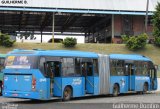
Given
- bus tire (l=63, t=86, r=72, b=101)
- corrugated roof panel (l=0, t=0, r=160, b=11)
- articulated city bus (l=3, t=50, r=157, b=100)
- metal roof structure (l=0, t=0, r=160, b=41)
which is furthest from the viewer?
corrugated roof panel (l=0, t=0, r=160, b=11)

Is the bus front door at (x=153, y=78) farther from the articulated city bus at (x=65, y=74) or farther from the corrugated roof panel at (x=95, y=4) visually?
the corrugated roof panel at (x=95, y=4)

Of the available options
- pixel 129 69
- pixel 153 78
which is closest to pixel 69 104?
pixel 129 69

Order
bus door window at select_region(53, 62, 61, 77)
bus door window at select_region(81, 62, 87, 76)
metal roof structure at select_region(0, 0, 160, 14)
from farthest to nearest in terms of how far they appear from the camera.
→ metal roof structure at select_region(0, 0, 160, 14) → bus door window at select_region(81, 62, 87, 76) → bus door window at select_region(53, 62, 61, 77)

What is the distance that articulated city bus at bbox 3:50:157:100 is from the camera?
21641mm

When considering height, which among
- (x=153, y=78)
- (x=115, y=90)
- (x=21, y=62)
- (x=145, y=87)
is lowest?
(x=145, y=87)

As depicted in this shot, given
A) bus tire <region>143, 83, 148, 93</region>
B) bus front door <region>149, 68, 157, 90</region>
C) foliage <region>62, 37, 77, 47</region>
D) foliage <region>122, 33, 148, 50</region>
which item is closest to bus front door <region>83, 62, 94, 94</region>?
bus tire <region>143, 83, 148, 93</region>

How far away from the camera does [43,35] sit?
98.6 meters

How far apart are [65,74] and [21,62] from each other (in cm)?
261

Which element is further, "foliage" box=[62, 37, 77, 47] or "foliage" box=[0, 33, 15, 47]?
"foliage" box=[62, 37, 77, 47]

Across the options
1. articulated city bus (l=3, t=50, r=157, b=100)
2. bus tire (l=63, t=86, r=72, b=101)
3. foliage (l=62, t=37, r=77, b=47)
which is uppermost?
foliage (l=62, t=37, r=77, b=47)

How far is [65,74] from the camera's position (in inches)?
928

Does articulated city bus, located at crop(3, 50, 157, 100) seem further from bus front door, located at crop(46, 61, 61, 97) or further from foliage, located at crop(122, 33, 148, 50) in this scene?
foliage, located at crop(122, 33, 148, 50)

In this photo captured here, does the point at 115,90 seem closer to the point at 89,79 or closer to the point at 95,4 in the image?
the point at 89,79

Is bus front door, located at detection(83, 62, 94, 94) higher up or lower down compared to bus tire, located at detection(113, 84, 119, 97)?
higher up
